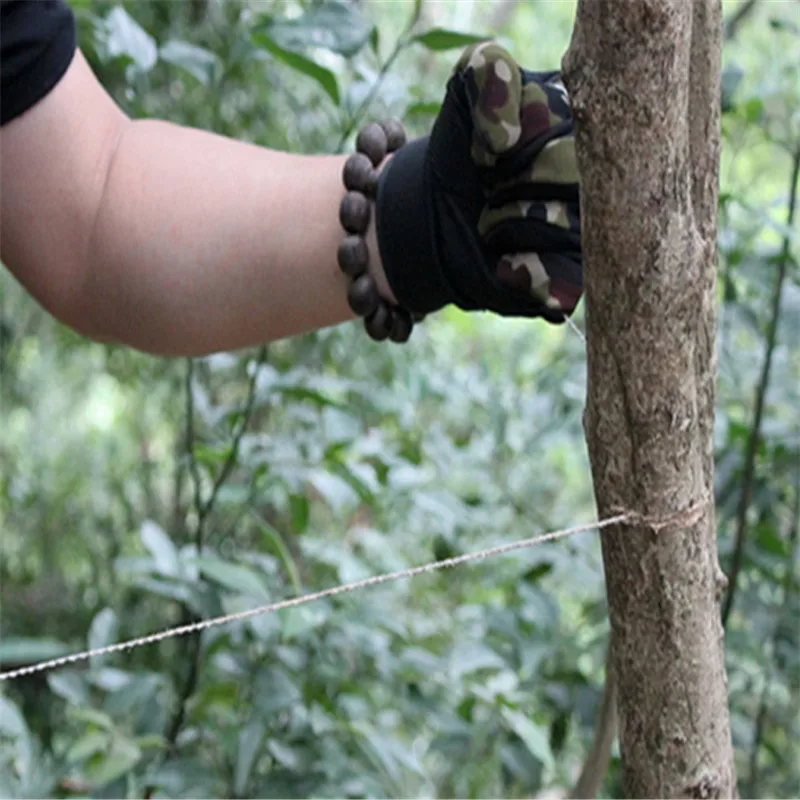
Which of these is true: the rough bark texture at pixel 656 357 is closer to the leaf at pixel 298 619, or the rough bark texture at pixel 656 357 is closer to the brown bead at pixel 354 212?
the brown bead at pixel 354 212

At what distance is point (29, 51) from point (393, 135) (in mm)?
242

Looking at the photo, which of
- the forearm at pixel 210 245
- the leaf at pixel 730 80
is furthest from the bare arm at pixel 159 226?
the leaf at pixel 730 80

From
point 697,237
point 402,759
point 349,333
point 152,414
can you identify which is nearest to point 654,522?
point 697,237

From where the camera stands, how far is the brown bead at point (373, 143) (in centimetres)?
70

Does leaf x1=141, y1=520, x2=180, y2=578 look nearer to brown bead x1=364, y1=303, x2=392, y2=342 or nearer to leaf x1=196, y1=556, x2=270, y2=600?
leaf x1=196, y1=556, x2=270, y2=600

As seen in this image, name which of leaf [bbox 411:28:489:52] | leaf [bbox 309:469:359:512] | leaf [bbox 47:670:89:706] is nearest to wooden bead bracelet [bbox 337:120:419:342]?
leaf [bbox 411:28:489:52]

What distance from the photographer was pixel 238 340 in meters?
0.78

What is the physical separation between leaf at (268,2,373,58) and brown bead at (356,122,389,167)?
23cm

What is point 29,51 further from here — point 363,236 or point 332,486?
point 332,486

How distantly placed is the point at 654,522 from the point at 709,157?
A: 145mm

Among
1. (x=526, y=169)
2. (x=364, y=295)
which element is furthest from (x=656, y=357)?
(x=364, y=295)

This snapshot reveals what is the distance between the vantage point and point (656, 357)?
447mm

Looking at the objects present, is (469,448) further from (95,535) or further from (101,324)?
(95,535)

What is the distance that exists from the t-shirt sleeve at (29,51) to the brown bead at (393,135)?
23 centimetres
